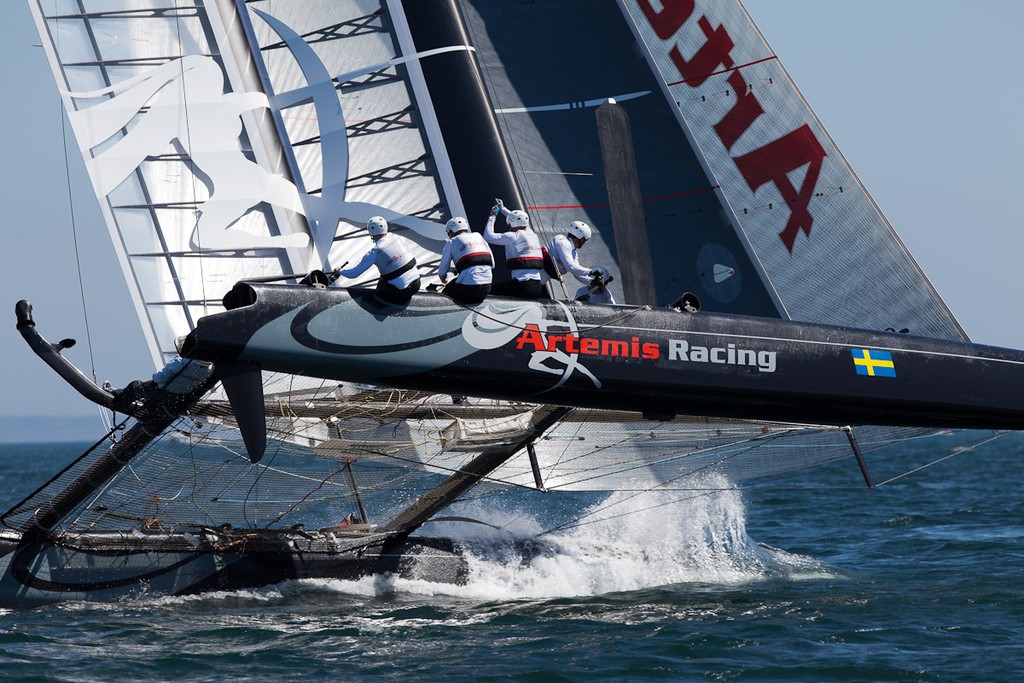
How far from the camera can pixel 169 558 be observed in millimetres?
10203

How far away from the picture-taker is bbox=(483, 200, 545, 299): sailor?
845 cm

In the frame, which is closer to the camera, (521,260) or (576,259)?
(521,260)

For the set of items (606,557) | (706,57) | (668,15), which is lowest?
(606,557)

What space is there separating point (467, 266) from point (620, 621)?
111 inches

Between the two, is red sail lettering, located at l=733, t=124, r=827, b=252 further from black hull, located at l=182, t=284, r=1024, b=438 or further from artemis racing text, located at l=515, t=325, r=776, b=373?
artemis racing text, located at l=515, t=325, r=776, b=373

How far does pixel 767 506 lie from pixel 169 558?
11.7 meters

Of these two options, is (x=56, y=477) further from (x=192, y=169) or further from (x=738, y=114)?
(x=738, y=114)

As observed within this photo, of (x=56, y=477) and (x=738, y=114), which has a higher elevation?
(x=738, y=114)

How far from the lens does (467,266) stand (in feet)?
26.8

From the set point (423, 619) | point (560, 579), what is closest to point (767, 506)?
point (560, 579)

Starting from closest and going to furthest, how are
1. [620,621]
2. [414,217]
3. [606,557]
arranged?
[620,621] < [414,217] < [606,557]

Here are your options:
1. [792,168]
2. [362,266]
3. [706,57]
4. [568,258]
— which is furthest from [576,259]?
[706,57]

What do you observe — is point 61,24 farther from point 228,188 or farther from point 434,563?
point 434,563

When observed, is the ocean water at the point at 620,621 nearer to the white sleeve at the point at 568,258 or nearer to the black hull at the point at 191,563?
the black hull at the point at 191,563
